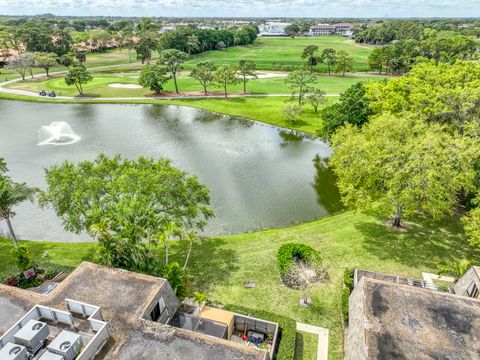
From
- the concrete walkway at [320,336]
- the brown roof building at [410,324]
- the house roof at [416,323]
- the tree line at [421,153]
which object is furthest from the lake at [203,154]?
the house roof at [416,323]

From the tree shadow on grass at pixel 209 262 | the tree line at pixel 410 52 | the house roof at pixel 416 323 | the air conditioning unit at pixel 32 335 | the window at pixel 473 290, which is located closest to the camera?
the air conditioning unit at pixel 32 335

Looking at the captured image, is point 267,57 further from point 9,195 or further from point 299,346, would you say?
point 299,346

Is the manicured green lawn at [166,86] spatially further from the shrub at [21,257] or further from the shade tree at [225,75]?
the shrub at [21,257]

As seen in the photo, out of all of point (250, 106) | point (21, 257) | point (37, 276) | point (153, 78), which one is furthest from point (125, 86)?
point (21, 257)

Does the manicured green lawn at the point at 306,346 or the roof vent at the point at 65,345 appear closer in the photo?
the roof vent at the point at 65,345

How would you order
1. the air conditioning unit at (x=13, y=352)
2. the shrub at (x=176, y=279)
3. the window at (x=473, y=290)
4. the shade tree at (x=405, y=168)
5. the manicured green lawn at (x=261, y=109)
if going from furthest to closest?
1. the manicured green lawn at (x=261, y=109)
2. the shade tree at (x=405, y=168)
3. the shrub at (x=176, y=279)
4. the window at (x=473, y=290)
5. the air conditioning unit at (x=13, y=352)

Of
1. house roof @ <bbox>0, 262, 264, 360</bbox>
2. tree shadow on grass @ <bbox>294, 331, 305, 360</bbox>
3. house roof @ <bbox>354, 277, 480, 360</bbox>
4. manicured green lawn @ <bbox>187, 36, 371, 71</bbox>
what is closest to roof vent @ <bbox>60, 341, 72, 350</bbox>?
house roof @ <bbox>0, 262, 264, 360</bbox>

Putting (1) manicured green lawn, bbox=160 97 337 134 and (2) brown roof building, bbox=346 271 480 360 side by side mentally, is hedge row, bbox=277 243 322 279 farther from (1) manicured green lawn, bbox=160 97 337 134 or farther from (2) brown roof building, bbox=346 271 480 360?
(1) manicured green lawn, bbox=160 97 337 134
